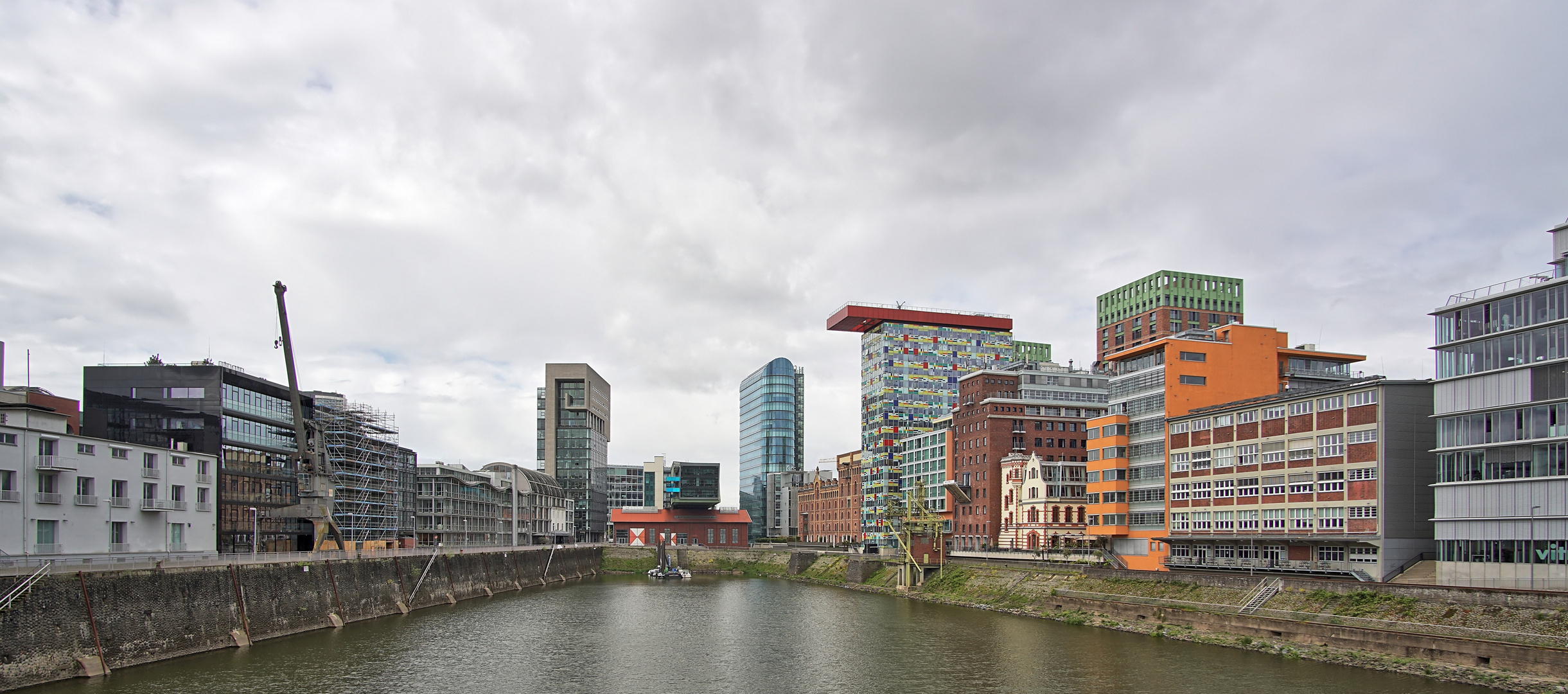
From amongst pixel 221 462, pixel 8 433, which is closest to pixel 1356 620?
pixel 8 433

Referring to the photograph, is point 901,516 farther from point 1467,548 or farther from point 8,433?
point 8,433

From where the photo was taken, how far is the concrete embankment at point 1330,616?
49.6 metres

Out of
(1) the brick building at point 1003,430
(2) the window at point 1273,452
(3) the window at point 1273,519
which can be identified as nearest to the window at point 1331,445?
(2) the window at point 1273,452

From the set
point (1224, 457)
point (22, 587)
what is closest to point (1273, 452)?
point (1224, 457)

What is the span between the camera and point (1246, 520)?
82.2 metres

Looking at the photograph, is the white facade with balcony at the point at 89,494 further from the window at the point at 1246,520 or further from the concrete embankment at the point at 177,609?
the window at the point at 1246,520

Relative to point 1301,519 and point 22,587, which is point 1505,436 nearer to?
point 1301,519

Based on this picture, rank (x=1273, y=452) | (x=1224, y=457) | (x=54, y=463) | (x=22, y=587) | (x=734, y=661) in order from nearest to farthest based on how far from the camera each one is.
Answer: (x=22, y=587)
(x=734, y=661)
(x=54, y=463)
(x=1273, y=452)
(x=1224, y=457)

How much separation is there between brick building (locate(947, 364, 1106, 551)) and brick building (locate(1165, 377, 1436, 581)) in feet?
112

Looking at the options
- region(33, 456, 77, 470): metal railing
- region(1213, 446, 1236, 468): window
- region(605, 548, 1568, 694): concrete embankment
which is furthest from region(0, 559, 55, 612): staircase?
region(1213, 446, 1236, 468): window

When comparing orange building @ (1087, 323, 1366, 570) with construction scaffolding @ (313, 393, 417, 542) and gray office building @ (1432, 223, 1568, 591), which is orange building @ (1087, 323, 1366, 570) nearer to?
gray office building @ (1432, 223, 1568, 591)

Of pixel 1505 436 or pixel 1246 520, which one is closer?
pixel 1505 436

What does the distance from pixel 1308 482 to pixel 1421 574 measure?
34.8ft

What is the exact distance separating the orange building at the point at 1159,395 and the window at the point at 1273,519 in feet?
43.5
